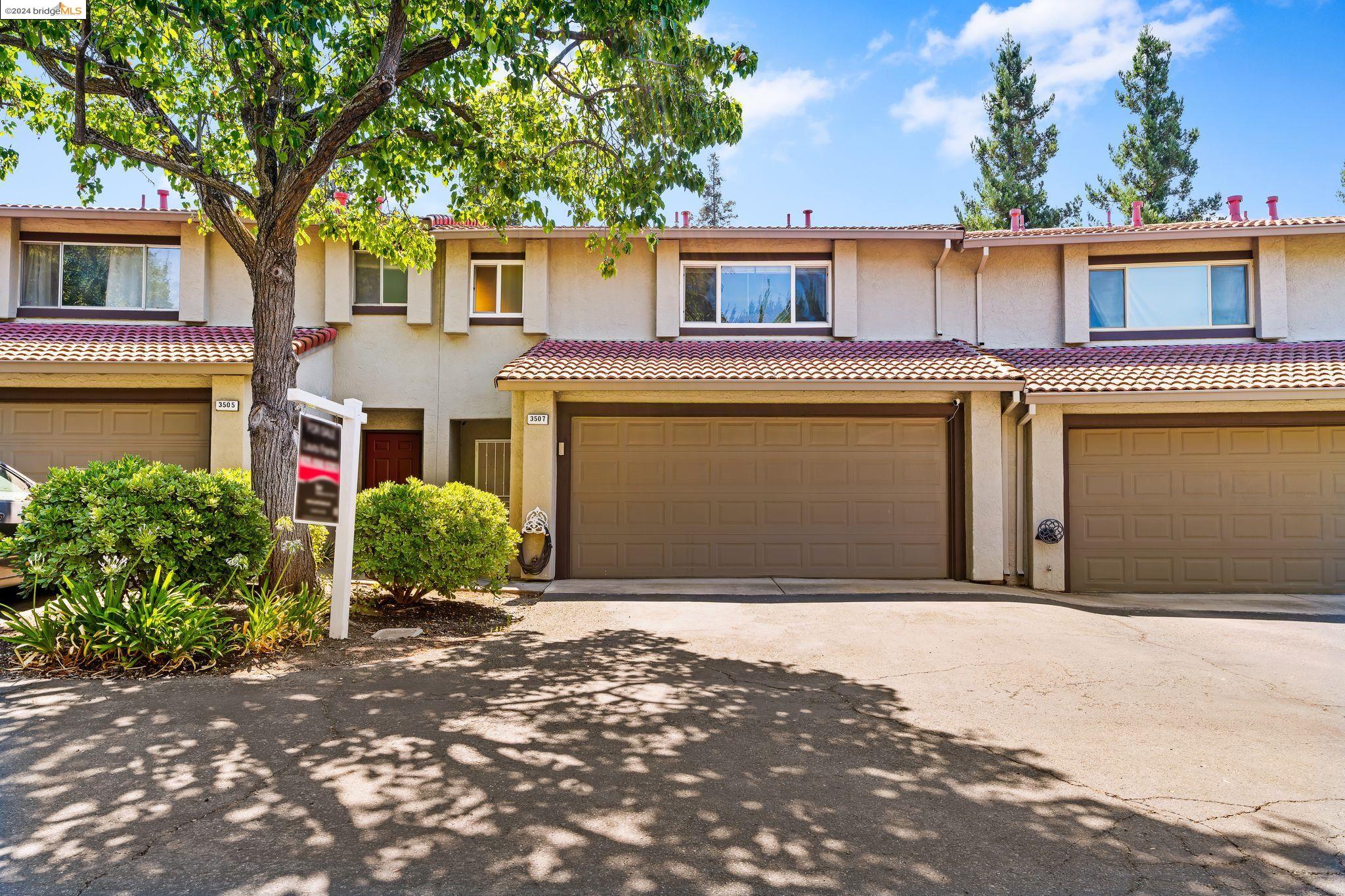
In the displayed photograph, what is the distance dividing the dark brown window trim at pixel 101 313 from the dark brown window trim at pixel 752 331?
8375mm

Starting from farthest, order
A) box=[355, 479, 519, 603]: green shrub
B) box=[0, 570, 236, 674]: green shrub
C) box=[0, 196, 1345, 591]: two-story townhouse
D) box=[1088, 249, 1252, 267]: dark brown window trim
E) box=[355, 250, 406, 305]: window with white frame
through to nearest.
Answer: box=[355, 250, 406, 305]: window with white frame, box=[1088, 249, 1252, 267]: dark brown window trim, box=[0, 196, 1345, 591]: two-story townhouse, box=[355, 479, 519, 603]: green shrub, box=[0, 570, 236, 674]: green shrub

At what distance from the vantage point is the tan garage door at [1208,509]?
11617 millimetres

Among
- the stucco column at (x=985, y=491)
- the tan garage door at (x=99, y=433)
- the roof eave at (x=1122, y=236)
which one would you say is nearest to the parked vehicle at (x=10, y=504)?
the tan garage door at (x=99, y=433)

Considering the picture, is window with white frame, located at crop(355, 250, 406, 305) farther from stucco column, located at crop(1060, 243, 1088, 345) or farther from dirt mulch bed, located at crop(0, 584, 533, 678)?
stucco column, located at crop(1060, 243, 1088, 345)

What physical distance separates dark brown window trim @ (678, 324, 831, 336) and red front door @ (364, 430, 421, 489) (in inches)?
191

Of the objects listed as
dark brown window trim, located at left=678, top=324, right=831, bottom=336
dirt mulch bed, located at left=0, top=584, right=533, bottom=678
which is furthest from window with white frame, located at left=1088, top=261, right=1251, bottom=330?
dirt mulch bed, located at left=0, top=584, right=533, bottom=678

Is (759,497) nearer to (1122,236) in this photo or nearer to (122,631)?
(1122,236)

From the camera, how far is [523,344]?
1366 centimetres

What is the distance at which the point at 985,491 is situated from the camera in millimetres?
12133

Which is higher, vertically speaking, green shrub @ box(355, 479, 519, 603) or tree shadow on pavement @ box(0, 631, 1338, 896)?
green shrub @ box(355, 479, 519, 603)

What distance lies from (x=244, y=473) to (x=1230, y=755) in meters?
10.3

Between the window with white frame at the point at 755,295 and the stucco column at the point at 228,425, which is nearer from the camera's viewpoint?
the stucco column at the point at 228,425

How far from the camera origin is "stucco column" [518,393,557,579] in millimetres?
11984

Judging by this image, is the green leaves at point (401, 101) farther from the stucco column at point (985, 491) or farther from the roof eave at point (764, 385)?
the stucco column at point (985, 491)
